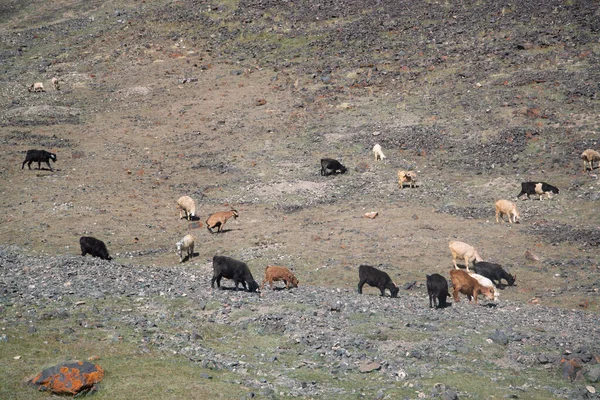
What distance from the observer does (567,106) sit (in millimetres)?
41219

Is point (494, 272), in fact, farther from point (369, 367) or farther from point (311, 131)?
point (311, 131)

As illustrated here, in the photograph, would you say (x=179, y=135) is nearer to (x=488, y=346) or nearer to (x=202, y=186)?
(x=202, y=186)

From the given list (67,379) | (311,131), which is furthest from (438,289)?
(311,131)

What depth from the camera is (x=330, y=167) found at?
3691 cm

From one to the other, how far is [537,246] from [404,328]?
1153 cm

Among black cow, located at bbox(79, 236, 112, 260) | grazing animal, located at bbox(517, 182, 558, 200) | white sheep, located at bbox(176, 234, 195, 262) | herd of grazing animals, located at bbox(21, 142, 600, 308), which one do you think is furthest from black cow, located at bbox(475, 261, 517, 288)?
black cow, located at bbox(79, 236, 112, 260)

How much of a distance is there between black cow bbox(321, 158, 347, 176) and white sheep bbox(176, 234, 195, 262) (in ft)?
40.8

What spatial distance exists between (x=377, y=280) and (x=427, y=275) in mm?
1834

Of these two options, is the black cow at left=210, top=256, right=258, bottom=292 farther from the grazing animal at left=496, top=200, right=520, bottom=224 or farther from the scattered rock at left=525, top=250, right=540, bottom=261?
the grazing animal at left=496, top=200, right=520, bottom=224

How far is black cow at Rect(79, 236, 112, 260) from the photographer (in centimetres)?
2506

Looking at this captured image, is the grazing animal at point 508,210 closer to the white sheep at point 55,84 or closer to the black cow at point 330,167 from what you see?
the black cow at point 330,167

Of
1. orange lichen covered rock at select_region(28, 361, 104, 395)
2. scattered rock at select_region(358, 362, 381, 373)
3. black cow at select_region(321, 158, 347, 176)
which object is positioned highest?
black cow at select_region(321, 158, 347, 176)

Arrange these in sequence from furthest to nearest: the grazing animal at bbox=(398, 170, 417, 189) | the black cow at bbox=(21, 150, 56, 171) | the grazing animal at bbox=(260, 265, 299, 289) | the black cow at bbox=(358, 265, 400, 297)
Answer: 1. the black cow at bbox=(21, 150, 56, 171)
2. the grazing animal at bbox=(398, 170, 417, 189)
3. the grazing animal at bbox=(260, 265, 299, 289)
4. the black cow at bbox=(358, 265, 400, 297)

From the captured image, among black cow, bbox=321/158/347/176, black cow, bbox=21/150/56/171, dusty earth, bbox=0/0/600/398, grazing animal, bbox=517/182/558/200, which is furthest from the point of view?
black cow, bbox=21/150/56/171
